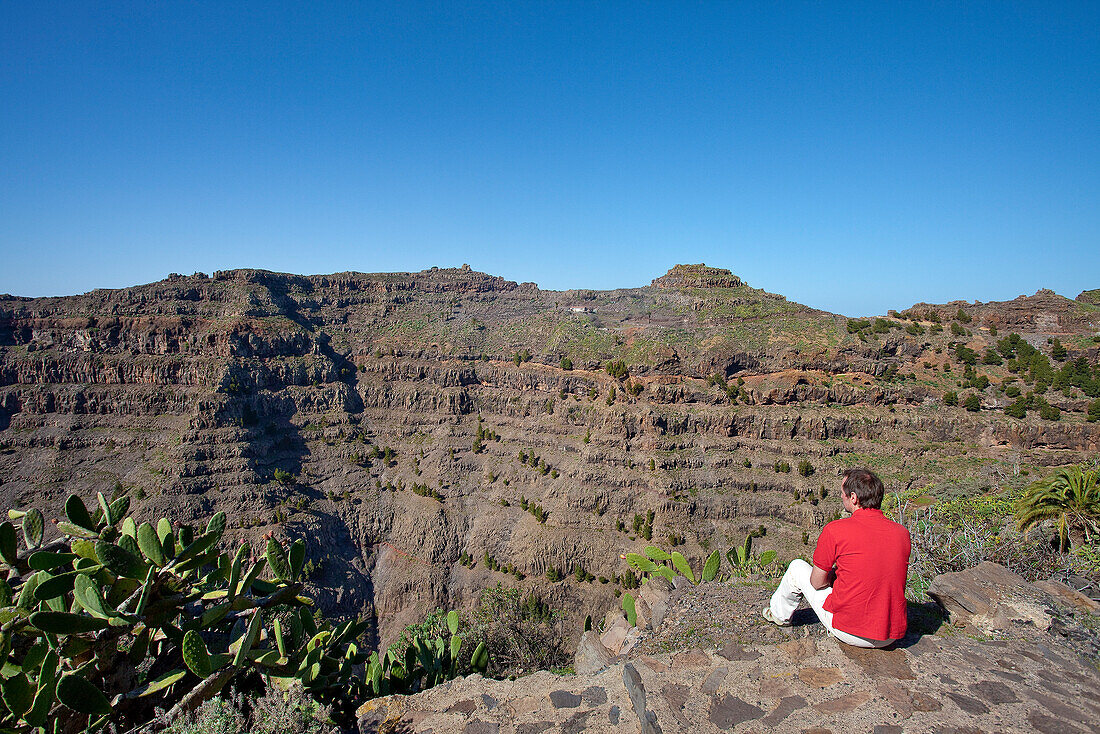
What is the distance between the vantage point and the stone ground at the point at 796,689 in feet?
18.9

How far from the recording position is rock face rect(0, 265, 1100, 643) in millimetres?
48375

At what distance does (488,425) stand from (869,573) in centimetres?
6369

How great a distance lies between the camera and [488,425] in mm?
68562

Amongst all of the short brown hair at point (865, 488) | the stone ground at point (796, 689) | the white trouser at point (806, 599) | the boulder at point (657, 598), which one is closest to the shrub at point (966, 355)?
the boulder at point (657, 598)

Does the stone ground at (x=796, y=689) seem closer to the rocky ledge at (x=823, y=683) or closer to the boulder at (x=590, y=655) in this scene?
the rocky ledge at (x=823, y=683)

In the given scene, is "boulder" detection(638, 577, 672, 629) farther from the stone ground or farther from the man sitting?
the man sitting

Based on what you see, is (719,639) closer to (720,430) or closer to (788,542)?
(788,542)

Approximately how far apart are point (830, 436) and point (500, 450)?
37.7 meters

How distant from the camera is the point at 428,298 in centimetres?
10106

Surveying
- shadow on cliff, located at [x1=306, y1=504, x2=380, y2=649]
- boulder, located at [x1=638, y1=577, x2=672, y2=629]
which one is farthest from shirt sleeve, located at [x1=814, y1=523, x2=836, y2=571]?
shadow on cliff, located at [x1=306, y1=504, x2=380, y2=649]

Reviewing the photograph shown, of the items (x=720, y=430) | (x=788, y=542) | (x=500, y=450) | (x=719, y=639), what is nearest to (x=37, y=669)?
(x=719, y=639)

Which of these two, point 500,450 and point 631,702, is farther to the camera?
point 500,450

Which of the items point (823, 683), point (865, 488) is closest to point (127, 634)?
point (823, 683)

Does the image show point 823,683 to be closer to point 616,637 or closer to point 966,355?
point 616,637
